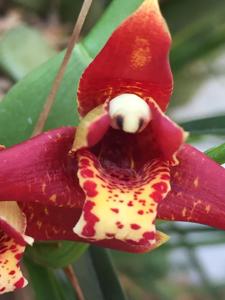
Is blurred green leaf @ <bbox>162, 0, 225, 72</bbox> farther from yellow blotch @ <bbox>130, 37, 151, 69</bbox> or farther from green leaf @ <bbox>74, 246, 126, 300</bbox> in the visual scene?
yellow blotch @ <bbox>130, 37, 151, 69</bbox>

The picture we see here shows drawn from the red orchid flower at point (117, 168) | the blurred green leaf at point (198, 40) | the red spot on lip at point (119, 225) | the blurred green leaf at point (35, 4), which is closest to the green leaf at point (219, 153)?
the red orchid flower at point (117, 168)

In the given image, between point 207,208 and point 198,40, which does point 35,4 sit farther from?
point 207,208

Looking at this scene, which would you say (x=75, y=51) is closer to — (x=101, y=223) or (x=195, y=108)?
(x=101, y=223)

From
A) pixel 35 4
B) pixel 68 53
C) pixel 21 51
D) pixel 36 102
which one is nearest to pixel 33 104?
pixel 36 102


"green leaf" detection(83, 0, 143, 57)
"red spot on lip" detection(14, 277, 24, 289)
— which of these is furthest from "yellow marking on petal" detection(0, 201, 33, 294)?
"green leaf" detection(83, 0, 143, 57)

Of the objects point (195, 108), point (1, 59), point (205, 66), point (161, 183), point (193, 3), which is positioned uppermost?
point (161, 183)

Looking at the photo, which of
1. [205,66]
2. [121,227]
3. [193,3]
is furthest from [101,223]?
[205,66]

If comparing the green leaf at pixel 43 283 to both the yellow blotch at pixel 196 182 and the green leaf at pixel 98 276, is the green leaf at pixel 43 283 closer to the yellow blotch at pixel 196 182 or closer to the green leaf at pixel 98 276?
the green leaf at pixel 98 276
